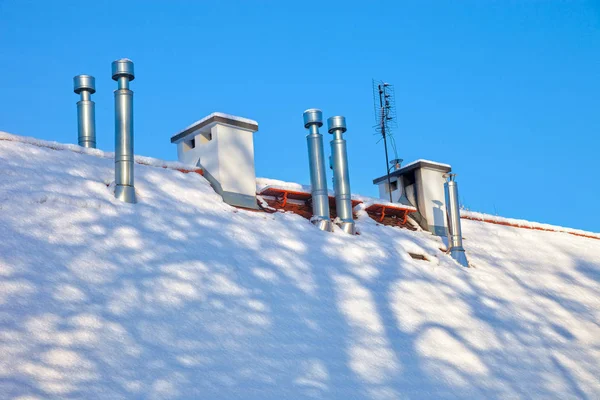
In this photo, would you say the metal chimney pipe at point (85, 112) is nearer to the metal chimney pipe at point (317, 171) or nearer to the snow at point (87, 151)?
the snow at point (87, 151)

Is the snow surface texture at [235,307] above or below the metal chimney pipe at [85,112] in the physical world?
below

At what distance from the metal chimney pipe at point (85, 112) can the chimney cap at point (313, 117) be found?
3.46 m

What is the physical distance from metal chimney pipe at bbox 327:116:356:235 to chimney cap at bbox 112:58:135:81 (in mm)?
3974

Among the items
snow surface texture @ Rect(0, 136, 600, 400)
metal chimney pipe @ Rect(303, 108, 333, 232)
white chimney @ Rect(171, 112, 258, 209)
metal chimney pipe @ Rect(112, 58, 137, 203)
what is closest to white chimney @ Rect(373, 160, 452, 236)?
snow surface texture @ Rect(0, 136, 600, 400)

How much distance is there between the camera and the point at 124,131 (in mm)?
10977

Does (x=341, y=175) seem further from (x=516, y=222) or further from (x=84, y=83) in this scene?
(x=516, y=222)

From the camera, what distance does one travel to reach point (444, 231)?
15625 mm

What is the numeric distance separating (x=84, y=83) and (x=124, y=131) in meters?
3.41

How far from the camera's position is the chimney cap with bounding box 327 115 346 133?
14258 millimetres

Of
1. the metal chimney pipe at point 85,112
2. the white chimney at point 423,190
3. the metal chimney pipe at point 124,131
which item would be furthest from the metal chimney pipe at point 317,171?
the metal chimney pipe at point 85,112

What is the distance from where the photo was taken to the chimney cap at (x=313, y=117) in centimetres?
1391

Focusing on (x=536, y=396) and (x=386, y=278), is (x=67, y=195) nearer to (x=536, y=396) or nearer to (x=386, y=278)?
(x=386, y=278)

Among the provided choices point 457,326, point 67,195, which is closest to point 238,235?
point 67,195

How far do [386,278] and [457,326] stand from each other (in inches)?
47.0
